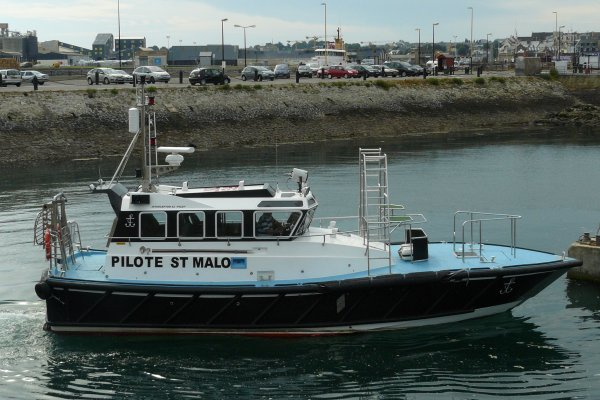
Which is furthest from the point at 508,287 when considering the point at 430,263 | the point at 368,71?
the point at 368,71

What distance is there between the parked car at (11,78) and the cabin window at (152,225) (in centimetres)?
4141

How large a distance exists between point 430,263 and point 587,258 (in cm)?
541

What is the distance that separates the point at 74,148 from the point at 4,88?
1070cm

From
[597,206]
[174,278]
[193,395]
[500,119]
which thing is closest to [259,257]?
[174,278]

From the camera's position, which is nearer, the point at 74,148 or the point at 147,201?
the point at 147,201

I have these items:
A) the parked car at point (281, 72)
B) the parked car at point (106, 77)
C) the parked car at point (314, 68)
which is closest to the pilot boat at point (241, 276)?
the parked car at point (106, 77)

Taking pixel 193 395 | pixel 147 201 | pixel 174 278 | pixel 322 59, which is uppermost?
pixel 322 59

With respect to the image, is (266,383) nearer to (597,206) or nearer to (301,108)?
(597,206)

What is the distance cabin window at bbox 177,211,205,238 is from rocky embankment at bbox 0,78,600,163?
28145 millimetres

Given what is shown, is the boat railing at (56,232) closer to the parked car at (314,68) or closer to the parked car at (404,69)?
the parked car at (314,68)

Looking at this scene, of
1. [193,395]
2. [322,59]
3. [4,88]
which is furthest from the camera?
[322,59]

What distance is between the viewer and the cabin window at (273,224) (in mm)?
17359

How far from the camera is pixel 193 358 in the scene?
55.4ft

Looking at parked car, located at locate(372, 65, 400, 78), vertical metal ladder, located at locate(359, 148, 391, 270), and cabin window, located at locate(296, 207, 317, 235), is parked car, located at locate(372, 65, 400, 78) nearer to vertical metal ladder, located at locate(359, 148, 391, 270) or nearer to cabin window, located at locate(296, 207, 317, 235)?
vertical metal ladder, located at locate(359, 148, 391, 270)
